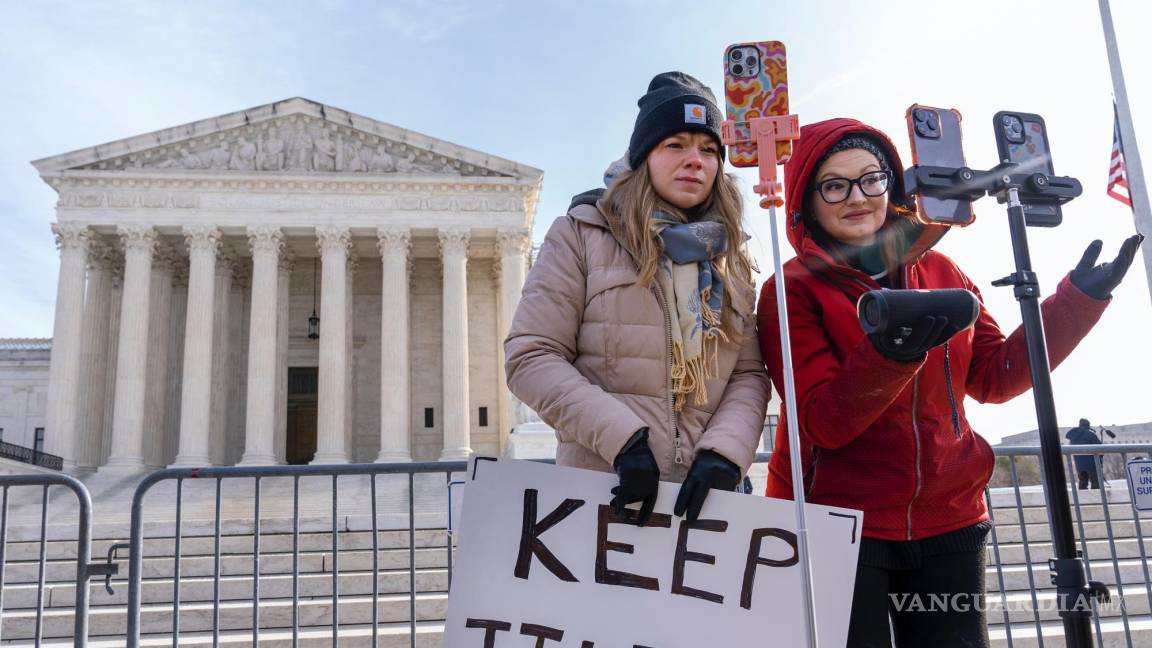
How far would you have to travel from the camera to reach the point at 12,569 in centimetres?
1031

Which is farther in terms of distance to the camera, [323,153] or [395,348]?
[323,153]

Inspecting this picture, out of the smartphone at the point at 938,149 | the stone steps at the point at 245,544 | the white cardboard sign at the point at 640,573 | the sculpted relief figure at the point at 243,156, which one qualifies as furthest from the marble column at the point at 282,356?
the smartphone at the point at 938,149

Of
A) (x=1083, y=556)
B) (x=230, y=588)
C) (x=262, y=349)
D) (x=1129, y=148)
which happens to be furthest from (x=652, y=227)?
(x=262, y=349)

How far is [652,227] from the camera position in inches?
123

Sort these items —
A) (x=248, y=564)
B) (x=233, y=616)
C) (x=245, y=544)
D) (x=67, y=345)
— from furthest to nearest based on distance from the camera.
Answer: (x=67, y=345), (x=245, y=544), (x=248, y=564), (x=233, y=616)

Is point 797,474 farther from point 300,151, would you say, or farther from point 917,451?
point 300,151

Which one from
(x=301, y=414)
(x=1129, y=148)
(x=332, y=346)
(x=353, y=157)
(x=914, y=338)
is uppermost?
(x=353, y=157)

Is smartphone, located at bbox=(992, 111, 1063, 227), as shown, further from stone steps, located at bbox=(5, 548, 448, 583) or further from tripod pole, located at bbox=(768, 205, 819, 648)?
stone steps, located at bbox=(5, 548, 448, 583)

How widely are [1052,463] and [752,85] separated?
5.52 feet

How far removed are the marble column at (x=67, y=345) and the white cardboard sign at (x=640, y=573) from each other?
3241 cm

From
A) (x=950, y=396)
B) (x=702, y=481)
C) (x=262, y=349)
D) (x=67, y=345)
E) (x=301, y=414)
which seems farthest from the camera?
(x=301, y=414)

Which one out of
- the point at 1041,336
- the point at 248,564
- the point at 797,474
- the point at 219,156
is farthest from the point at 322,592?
the point at 219,156

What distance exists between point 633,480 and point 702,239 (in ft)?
3.26

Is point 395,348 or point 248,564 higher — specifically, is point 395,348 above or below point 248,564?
above
